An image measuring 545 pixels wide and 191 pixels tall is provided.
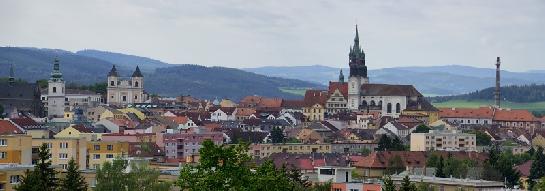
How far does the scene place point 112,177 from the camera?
5397 cm

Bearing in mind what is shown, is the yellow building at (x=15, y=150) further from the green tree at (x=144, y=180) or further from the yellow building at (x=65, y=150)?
the green tree at (x=144, y=180)

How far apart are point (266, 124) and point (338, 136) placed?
15.8 metres

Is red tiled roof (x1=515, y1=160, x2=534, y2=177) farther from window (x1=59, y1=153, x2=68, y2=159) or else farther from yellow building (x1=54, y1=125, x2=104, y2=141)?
window (x1=59, y1=153, x2=68, y2=159)

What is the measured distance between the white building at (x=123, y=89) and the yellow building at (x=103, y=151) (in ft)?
353

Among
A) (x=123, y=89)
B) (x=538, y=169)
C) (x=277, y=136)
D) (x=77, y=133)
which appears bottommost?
(x=538, y=169)

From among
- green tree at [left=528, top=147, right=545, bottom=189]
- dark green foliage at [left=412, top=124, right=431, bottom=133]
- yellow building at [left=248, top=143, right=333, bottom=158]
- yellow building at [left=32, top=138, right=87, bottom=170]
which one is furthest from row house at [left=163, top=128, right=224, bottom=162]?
dark green foliage at [left=412, top=124, right=431, bottom=133]

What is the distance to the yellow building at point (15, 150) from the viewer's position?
6581 cm

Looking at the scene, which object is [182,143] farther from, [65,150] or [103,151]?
[65,150]

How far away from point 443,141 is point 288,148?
20250 millimetres

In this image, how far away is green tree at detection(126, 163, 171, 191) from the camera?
173 feet

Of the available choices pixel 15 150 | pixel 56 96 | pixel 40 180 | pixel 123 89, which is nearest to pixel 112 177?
pixel 40 180

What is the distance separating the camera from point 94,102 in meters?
186

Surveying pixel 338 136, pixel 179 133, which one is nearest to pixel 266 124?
pixel 338 136

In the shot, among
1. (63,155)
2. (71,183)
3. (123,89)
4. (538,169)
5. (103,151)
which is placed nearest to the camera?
(71,183)
